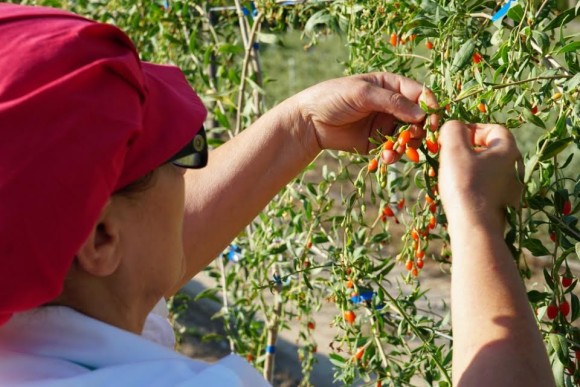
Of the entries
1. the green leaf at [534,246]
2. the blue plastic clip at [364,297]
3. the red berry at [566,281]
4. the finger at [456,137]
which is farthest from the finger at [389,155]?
the blue plastic clip at [364,297]

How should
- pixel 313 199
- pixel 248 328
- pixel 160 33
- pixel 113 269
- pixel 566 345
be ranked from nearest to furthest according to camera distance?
1. pixel 113 269
2. pixel 566 345
3. pixel 313 199
4. pixel 248 328
5. pixel 160 33

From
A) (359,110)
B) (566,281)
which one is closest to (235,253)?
(359,110)

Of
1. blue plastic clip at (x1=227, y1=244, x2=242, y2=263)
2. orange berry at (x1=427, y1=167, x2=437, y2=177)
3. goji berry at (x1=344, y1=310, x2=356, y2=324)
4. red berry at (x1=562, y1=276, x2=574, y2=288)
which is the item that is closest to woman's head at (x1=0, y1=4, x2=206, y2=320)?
orange berry at (x1=427, y1=167, x2=437, y2=177)

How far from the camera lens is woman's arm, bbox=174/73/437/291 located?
1.63 meters

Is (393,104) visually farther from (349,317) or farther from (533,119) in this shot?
(349,317)

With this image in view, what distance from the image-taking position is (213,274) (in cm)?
290

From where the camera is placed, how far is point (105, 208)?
1.07 meters

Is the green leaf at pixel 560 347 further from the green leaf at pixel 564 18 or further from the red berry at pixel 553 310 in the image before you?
the green leaf at pixel 564 18

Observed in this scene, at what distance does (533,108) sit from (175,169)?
Answer: 600mm

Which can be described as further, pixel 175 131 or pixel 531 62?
pixel 531 62

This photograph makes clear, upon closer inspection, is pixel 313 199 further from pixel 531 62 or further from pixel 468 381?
pixel 468 381

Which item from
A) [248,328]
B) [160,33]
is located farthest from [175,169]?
[160,33]

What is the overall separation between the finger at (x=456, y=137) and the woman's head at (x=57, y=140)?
0.39 metres

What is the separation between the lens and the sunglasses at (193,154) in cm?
113
